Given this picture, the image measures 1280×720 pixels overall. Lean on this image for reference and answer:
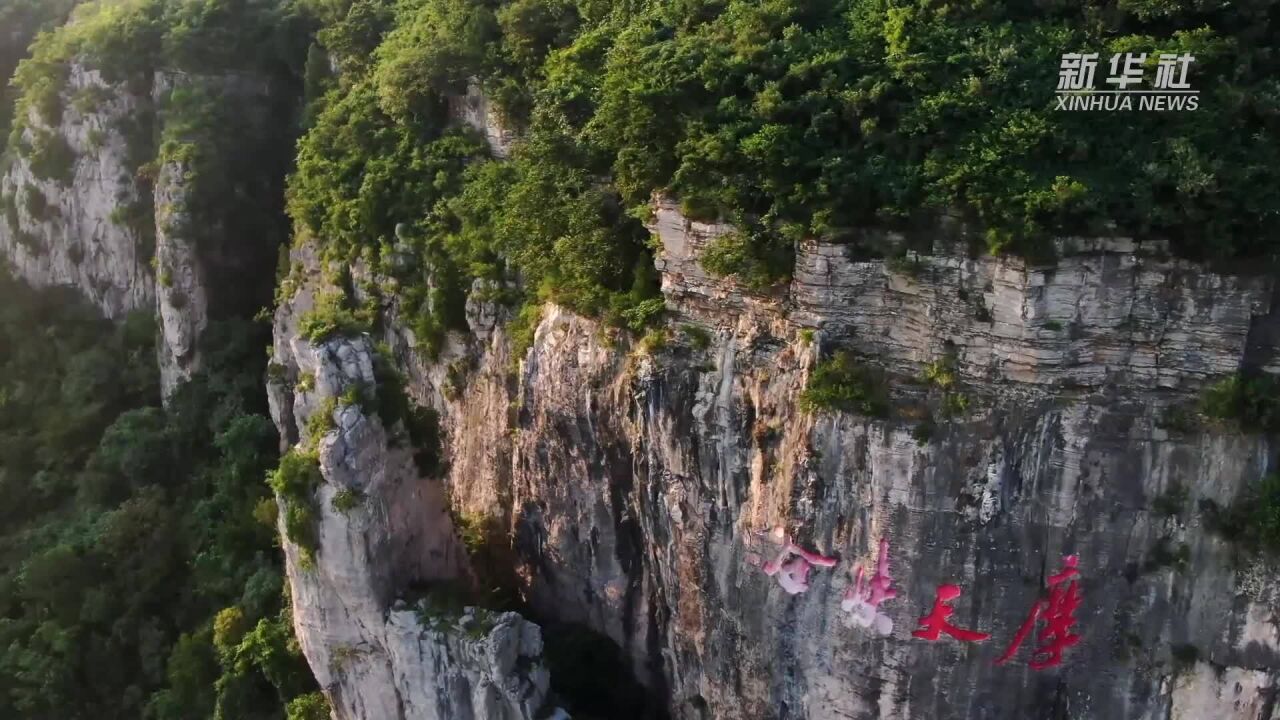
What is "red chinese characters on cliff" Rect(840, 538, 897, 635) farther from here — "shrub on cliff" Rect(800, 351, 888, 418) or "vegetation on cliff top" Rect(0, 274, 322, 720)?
"vegetation on cliff top" Rect(0, 274, 322, 720)

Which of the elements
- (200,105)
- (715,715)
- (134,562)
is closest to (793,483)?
(715,715)

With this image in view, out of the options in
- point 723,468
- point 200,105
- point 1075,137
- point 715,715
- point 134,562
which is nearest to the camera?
point 1075,137

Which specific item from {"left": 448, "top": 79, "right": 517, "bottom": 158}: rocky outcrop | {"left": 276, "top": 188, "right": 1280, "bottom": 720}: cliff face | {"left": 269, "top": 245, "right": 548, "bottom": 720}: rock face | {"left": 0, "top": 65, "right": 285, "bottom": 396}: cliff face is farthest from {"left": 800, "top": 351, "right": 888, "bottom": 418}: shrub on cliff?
{"left": 0, "top": 65, "right": 285, "bottom": 396}: cliff face

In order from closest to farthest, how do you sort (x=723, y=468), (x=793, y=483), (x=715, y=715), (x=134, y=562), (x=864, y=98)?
1. (x=864, y=98)
2. (x=793, y=483)
3. (x=723, y=468)
4. (x=715, y=715)
5. (x=134, y=562)

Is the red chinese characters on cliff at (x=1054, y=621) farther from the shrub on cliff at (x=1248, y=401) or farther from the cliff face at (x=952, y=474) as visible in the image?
the shrub on cliff at (x=1248, y=401)

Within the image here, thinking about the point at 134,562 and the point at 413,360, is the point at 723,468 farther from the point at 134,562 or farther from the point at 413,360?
the point at 134,562

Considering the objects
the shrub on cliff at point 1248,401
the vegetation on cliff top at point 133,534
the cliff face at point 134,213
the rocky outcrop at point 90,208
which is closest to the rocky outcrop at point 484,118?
the cliff face at point 134,213
